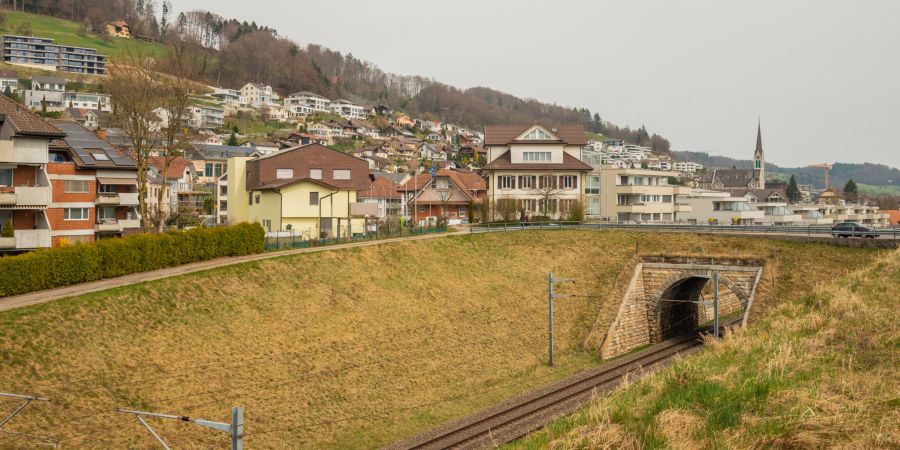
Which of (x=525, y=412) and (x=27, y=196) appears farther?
(x=27, y=196)

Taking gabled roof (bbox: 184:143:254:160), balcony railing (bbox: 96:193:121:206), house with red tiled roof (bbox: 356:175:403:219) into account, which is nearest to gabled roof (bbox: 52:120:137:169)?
balcony railing (bbox: 96:193:121:206)

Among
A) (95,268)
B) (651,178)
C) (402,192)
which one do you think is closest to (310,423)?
(95,268)

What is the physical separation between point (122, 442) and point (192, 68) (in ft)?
98.5

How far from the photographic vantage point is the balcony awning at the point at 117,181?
4506 centimetres

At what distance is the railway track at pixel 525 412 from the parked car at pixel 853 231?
14.3 metres

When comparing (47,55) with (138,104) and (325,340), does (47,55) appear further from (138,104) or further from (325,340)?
(325,340)

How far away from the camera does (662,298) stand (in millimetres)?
41469

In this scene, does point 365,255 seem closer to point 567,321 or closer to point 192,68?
point 567,321

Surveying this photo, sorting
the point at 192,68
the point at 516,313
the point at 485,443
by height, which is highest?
the point at 192,68

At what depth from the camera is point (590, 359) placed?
117 ft

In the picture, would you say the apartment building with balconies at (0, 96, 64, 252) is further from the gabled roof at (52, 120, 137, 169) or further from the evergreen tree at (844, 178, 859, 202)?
the evergreen tree at (844, 178, 859, 202)

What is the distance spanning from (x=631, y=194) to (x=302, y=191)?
38308 mm

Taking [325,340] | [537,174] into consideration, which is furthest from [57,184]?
[537,174]

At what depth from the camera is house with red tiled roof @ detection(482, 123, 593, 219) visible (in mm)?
62562
